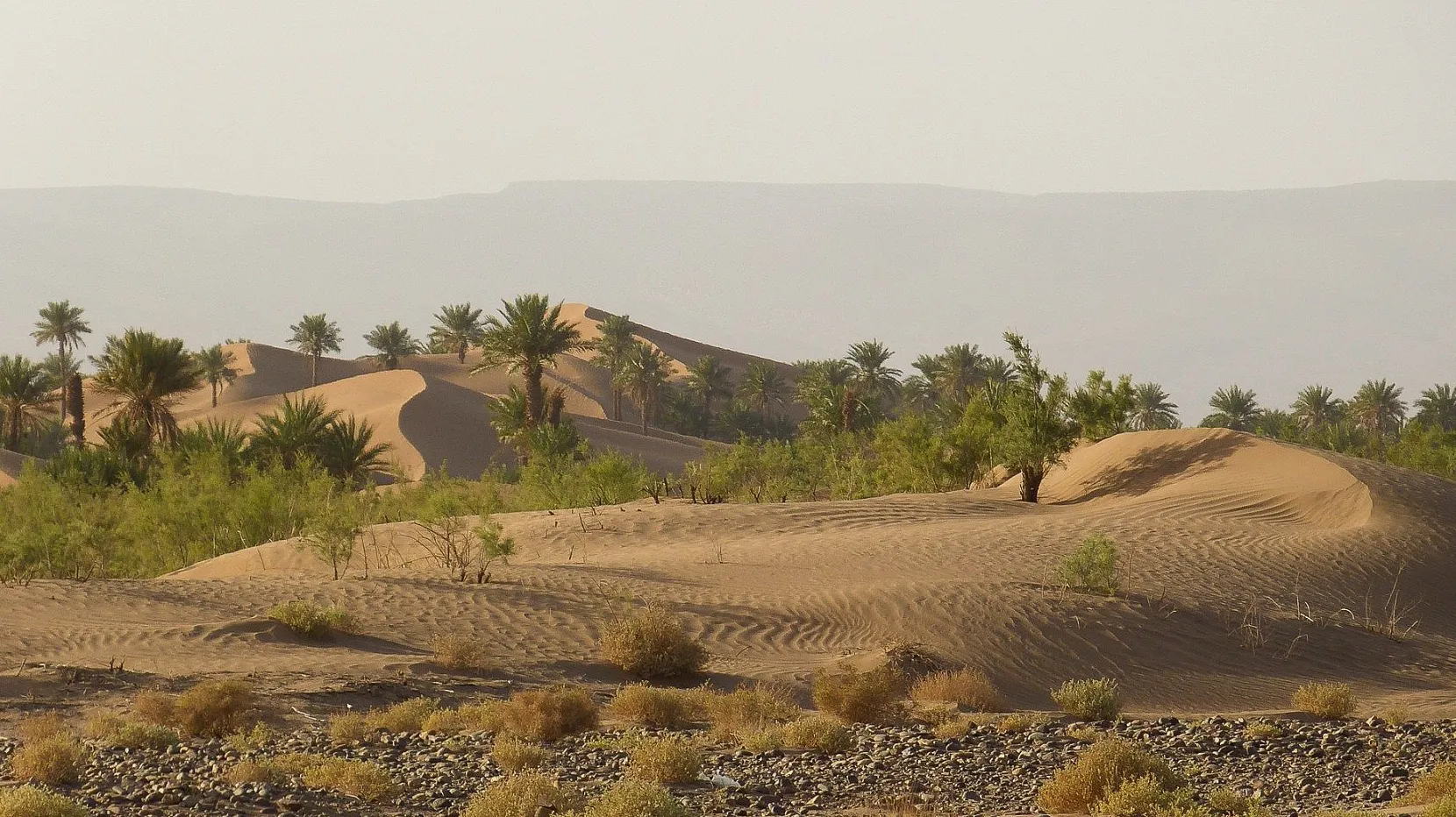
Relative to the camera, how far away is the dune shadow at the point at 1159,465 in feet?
99.1

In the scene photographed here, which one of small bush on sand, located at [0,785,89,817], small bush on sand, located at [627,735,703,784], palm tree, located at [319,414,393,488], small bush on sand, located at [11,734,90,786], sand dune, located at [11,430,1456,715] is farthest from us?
palm tree, located at [319,414,393,488]

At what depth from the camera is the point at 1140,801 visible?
28.7 feet

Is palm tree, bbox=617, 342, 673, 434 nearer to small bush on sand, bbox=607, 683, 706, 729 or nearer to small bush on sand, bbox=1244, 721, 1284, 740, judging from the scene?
small bush on sand, bbox=607, 683, 706, 729

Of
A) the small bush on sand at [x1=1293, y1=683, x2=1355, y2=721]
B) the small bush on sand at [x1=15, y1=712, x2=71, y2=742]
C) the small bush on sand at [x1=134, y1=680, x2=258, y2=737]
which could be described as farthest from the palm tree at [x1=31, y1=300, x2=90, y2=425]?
→ the small bush on sand at [x1=1293, y1=683, x2=1355, y2=721]

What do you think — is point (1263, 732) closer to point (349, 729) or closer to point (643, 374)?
point (349, 729)

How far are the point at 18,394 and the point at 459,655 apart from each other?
45.5m

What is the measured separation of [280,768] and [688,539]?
53.2 ft

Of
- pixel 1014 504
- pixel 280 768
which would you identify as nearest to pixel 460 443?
pixel 1014 504

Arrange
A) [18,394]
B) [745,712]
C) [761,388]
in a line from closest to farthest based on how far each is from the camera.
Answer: [745,712], [18,394], [761,388]

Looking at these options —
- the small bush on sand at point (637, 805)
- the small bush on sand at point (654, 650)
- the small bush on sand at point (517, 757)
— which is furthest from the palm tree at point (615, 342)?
the small bush on sand at point (637, 805)

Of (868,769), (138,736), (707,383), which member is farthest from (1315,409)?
(138,736)

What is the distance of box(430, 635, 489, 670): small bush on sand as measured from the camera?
1516 centimetres

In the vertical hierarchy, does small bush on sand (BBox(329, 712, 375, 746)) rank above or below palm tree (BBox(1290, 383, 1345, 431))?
below

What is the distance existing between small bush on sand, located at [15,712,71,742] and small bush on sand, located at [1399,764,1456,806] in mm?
9457
